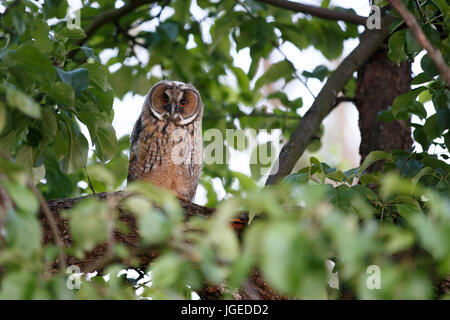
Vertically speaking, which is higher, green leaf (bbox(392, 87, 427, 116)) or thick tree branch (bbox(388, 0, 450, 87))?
green leaf (bbox(392, 87, 427, 116))

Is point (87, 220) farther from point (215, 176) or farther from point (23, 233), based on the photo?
point (215, 176)

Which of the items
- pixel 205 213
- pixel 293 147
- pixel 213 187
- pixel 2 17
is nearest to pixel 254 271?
pixel 205 213

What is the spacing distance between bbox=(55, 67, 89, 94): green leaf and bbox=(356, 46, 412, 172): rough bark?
2.17 meters

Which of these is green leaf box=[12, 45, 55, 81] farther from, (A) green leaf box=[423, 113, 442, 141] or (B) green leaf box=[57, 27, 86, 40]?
(A) green leaf box=[423, 113, 442, 141]

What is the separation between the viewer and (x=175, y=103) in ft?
12.2

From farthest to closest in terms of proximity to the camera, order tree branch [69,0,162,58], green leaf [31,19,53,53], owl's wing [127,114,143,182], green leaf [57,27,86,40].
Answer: owl's wing [127,114,143,182] < tree branch [69,0,162,58] < green leaf [57,27,86,40] < green leaf [31,19,53,53]

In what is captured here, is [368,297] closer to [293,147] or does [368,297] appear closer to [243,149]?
[293,147]

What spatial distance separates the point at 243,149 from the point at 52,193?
130 cm

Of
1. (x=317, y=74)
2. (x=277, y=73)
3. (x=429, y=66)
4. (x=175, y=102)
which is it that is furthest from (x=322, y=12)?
(x=429, y=66)

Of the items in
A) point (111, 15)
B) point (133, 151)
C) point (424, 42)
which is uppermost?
point (111, 15)

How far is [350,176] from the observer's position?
2094 mm

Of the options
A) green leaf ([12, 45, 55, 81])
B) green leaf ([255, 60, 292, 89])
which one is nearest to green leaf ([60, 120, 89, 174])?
green leaf ([12, 45, 55, 81])

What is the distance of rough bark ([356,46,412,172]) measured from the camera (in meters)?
3.56

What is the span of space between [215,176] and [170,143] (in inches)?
31.1
